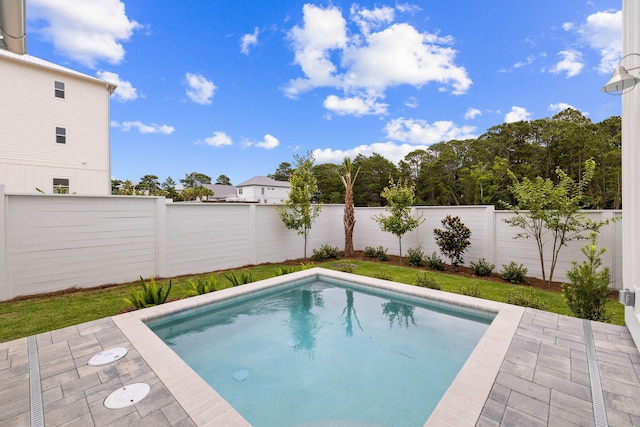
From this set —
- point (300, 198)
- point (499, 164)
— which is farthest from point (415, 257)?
point (499, 164)

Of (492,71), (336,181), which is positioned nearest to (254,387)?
(492,71)

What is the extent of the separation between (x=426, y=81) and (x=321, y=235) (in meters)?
9.69

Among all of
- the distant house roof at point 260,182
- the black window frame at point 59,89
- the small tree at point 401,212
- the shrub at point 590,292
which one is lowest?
the shrub at point 590,292

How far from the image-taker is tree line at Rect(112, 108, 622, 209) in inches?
779

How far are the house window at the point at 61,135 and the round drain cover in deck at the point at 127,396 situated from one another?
1475 centimetres

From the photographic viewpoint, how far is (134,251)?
6922mm

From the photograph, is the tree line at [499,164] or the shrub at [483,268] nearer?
the shrub at [483,268]

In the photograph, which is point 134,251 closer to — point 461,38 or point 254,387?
point 254,387

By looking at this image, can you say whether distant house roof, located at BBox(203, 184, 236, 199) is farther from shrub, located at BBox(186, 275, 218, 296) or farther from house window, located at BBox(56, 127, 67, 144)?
shrub, located at BBox(186, 275, 218, 296)

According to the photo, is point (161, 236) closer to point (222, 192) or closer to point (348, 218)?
point (348, 218)

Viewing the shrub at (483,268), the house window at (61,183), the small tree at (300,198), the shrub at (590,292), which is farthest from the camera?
the house window at (61,183)

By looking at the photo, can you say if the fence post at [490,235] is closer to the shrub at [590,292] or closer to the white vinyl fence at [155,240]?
the white vinyl fence at [155,240]

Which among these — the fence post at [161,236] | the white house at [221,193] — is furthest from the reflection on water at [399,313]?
the white house at [221,193]

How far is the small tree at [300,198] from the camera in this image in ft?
31.7
